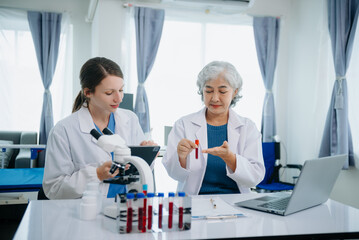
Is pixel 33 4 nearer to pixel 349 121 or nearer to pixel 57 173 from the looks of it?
pixel 57 173

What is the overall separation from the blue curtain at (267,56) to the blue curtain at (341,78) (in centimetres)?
106

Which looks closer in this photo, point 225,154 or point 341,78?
point 225,154

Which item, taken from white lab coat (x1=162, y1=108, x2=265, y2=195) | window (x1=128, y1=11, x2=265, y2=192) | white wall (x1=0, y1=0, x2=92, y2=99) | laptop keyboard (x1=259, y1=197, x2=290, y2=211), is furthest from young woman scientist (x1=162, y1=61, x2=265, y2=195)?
white wall (x1=0, y1=0, x2=92, y2=99)

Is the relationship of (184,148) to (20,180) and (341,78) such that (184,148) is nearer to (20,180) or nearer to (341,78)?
(20,180)

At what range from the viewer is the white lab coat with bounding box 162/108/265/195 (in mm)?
1746

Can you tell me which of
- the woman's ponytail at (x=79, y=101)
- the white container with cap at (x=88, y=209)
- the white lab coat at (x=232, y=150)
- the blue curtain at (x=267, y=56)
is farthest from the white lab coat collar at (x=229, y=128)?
the blue curtain at (x=267, y=56)

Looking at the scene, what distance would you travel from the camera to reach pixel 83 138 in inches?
68.2

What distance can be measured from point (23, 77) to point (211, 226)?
4.45 metres

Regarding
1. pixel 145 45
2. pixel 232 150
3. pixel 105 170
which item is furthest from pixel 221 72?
pixel 145 45

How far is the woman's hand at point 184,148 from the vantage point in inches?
64.0

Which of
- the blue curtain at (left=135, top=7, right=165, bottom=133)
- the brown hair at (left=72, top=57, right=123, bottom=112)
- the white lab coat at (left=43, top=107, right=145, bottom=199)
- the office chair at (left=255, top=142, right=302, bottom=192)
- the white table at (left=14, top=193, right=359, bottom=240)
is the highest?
the blue curtain at (left=135, top=7, right=165, bottom=133)

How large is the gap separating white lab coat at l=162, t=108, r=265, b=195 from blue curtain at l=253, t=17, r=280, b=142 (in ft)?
9.07

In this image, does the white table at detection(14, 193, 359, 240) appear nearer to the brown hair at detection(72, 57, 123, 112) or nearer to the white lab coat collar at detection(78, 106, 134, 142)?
the white lab coat collar at detection(78, 106, 134, 142)

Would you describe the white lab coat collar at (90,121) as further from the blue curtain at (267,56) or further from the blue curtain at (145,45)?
the blue curtain at (267,56)
